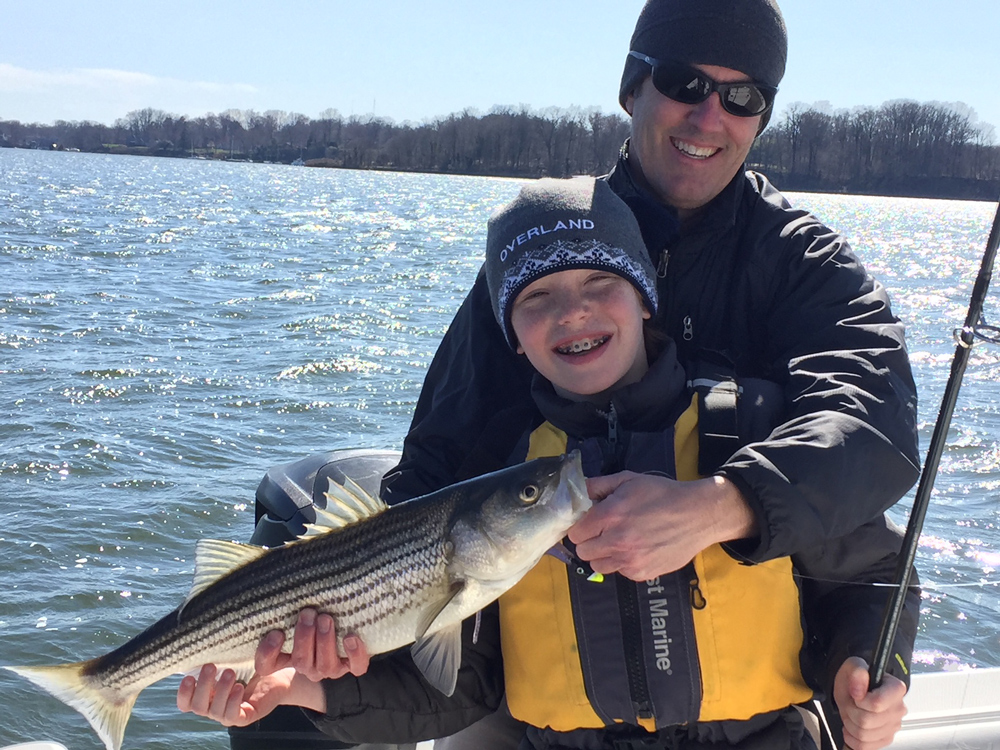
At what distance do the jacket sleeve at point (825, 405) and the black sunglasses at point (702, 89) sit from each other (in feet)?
1.85

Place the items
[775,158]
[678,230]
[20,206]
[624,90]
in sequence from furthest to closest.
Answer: [775,158]
[20,206]
[624,90]
[678,230]

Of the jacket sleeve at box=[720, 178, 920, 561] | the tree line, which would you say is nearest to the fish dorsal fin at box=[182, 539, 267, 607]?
the jacket sleeve at box=[720, 178, 920, 561]

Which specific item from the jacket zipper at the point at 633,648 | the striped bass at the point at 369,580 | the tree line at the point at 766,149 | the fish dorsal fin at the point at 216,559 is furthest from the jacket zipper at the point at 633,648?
the tree line at the point at 766,149

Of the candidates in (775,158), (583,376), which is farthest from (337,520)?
(775,158)

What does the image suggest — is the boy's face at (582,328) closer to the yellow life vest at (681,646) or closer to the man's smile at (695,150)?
the yellow life vest at (681,646)

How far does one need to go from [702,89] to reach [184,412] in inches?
367

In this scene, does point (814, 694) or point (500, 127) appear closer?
point (814, 694)

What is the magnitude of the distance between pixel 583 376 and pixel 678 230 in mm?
848

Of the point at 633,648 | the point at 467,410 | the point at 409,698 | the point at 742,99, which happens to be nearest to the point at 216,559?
the point at 409,698

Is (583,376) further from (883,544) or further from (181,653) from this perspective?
(181,653)

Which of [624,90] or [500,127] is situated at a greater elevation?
[500,127]

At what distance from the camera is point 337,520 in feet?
10.6

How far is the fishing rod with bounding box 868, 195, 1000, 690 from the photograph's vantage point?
2.80m

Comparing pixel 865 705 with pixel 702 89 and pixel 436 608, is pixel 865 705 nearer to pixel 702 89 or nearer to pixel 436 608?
pixel 436 608
